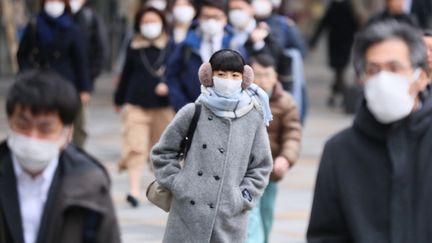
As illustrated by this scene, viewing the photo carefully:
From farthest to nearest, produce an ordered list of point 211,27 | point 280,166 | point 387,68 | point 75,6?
point 75,6, point 211,27, point 280,166, point 387,68

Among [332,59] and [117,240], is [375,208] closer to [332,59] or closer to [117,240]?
[117,240]

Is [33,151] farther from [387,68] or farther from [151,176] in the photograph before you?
[151,176]

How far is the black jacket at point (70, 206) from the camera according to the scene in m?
4.48

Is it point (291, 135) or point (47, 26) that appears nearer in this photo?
point (291, 135)

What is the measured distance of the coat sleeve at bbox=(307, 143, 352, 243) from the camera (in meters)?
4.62

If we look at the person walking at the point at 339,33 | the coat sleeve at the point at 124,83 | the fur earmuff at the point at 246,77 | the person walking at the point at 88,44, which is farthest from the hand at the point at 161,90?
the person walking at the point at 339,33

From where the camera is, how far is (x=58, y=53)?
12.5 metres

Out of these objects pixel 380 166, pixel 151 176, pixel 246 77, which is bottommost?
pixel 151 176

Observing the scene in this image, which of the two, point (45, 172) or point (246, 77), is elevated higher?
point (45, 172)

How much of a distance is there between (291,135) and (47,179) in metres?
4.83

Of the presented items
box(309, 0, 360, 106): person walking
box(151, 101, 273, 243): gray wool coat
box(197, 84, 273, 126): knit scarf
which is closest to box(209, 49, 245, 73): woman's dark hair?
box(197, 84, 273, 126): knit scarf

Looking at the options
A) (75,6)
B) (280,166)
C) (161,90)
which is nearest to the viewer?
(280,166)

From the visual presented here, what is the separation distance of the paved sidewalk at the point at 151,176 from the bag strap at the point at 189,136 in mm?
3114

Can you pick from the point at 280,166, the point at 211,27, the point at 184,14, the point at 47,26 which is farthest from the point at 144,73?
the point at 280,166
